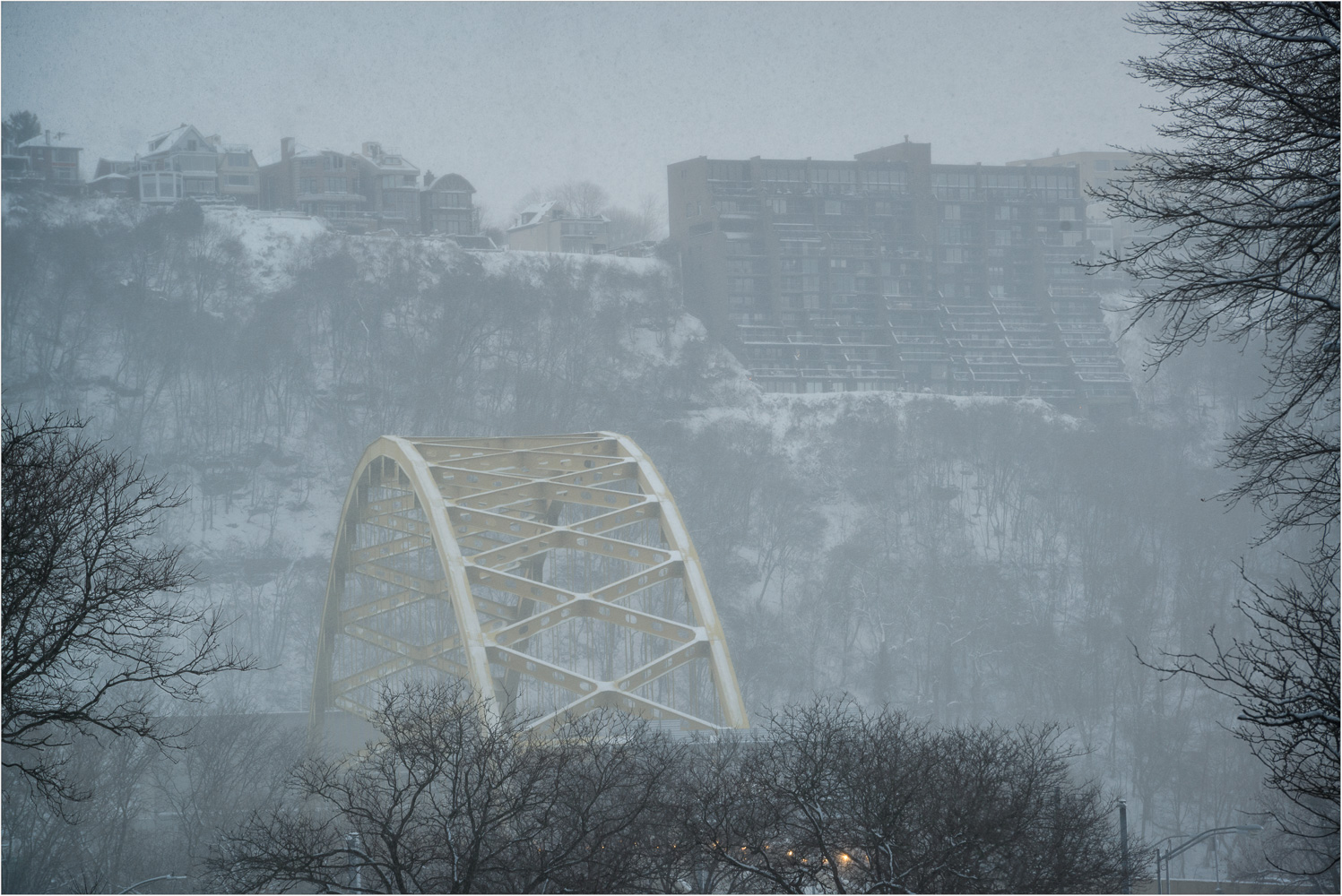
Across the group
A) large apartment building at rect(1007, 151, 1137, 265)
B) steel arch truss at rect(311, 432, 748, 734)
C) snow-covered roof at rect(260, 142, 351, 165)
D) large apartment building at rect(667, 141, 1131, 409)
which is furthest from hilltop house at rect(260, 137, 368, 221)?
steel arch truss at rect(311, 432, 748, 734)

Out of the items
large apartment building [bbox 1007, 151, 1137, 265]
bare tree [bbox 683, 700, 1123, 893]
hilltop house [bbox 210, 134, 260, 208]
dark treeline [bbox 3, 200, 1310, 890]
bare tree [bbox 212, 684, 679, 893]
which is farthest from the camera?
large apartment building [bbox 1007, 151, 1137, 265]

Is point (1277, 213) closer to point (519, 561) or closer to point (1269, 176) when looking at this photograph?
point (1269, 176)

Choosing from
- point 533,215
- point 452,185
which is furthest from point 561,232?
point 452,185

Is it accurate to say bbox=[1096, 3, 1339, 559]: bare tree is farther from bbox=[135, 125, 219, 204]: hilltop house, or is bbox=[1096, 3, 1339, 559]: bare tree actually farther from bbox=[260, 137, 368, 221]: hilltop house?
bbox=[135, 125, 219, 204]: hilltop house

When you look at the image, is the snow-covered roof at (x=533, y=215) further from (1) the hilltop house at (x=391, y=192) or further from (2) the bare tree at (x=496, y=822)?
(2) the bare tree at (x=496, y=822)

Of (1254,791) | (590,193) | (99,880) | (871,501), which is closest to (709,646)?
(99,880)

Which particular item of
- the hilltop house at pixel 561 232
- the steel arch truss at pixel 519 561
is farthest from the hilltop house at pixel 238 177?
the steel arch truss at pixel 519 561
